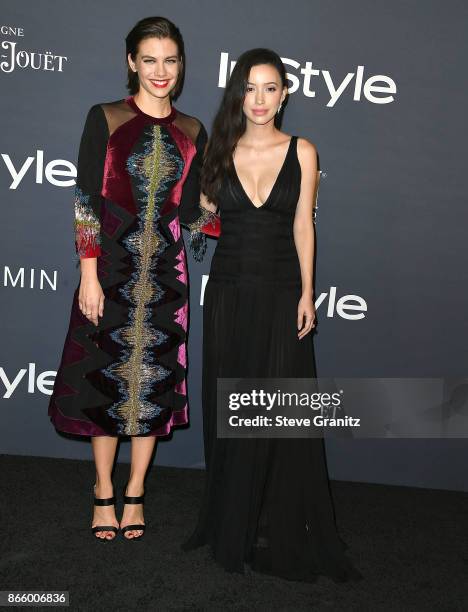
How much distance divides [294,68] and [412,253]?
1025 mm

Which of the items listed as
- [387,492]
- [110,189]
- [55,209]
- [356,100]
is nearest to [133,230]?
[110,189]

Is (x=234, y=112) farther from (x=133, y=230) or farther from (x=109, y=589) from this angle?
(x=109, y=589)

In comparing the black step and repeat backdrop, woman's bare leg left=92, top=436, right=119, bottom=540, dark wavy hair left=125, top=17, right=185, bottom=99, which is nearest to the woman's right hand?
woman's bare leg left=92, top=436, right=119, bottom=540

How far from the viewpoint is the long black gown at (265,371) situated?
2.50 m

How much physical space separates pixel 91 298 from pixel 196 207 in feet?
1.84

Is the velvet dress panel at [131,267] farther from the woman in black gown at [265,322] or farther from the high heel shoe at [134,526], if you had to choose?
the high heel shoe at [134,526]

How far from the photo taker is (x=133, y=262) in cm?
260

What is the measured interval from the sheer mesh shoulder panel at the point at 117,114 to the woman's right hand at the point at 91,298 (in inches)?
22.0

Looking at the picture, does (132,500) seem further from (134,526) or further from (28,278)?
(28,278)

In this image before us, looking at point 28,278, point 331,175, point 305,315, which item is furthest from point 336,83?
point 28,278

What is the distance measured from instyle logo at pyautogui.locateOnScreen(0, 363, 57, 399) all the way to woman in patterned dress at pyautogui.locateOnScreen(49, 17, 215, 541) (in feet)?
2.12

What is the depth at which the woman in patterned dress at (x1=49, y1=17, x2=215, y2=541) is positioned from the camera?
2.52 meters

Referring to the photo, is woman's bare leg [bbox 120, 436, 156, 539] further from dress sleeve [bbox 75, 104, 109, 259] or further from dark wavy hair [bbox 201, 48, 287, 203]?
dark wavy hair [bbox 201, 48, 287, 203]

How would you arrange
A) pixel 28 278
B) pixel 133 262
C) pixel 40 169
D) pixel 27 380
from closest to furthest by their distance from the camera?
pixel 133 262
pixel 40 169
pixel 28 278
pixel 27 380
